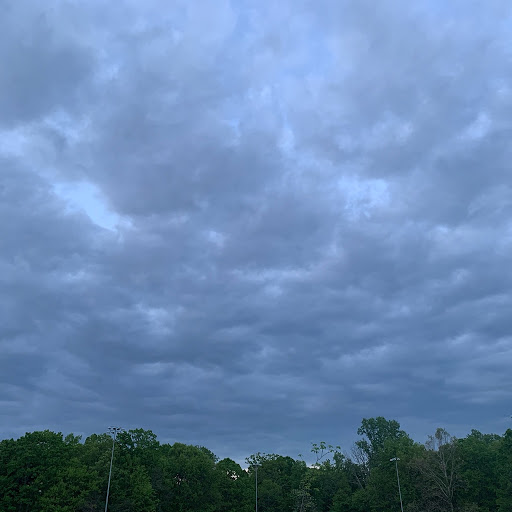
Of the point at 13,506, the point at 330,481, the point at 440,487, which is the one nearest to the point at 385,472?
the point at 440,487

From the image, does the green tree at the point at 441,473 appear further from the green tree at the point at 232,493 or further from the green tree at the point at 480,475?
the green tree at the point at 232,493

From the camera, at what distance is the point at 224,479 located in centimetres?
10044

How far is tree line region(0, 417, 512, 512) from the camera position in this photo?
244 feet

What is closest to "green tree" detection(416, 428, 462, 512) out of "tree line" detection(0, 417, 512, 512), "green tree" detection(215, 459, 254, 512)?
"tree line" detection(0, 417, 512, 512)

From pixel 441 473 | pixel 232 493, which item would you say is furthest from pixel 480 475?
pixel 232 493

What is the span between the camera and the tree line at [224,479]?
244 feet

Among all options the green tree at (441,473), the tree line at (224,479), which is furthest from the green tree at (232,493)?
the green tree at (441,473)

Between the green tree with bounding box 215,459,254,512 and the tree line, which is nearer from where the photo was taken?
the tree line

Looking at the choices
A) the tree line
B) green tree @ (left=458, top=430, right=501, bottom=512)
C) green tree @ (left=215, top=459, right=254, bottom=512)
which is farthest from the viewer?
green tree @ (left=215, top=459, right=254, bottom=512)

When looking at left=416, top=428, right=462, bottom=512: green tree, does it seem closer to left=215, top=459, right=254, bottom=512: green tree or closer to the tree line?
the tree line

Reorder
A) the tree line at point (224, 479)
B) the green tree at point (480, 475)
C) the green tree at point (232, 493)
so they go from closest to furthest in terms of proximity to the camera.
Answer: the tree line at point (224, 479) < the green tree at point (480, 475) < the green tree at point (232, 493)

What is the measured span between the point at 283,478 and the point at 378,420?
49019 millimetres

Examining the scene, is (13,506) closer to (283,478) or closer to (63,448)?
(63,448)

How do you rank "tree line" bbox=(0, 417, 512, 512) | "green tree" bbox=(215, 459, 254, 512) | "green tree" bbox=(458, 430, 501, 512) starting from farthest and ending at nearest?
"green tree" bbox=(215, 459, 254, 512), "green tree" bbox=(458, 430, 501, 512), "tree line" bbox=(0, 417, 512, 512)
